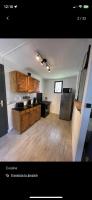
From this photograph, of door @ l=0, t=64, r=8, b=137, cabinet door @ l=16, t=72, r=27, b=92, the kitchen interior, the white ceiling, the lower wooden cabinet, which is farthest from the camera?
cabinet door @ l=16, t=72, r=27, b=92

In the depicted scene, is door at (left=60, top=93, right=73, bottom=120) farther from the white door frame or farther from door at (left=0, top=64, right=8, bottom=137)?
the white door frame

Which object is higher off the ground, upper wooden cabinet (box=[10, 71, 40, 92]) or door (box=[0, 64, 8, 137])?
upper wooden cabinet (box=[10, 71, 40, 92])

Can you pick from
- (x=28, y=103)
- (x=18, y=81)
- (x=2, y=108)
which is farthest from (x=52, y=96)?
(x=2, y=108)

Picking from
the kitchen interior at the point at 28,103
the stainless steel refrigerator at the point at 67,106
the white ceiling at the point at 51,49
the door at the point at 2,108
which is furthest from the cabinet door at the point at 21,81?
the stainless steel refrigerator at the point at 67,106

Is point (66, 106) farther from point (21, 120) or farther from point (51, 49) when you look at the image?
point (51, 49)

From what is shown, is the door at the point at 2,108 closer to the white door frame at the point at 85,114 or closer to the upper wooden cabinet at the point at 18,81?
the upper wooden cabinet at the point at 18,81

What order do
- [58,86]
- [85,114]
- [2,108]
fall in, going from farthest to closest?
[58,86] < [2,108] < [85,114]

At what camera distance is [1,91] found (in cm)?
158

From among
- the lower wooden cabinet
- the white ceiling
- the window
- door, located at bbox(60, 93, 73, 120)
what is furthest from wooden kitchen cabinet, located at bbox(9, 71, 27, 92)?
the window

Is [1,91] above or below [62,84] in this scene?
below
